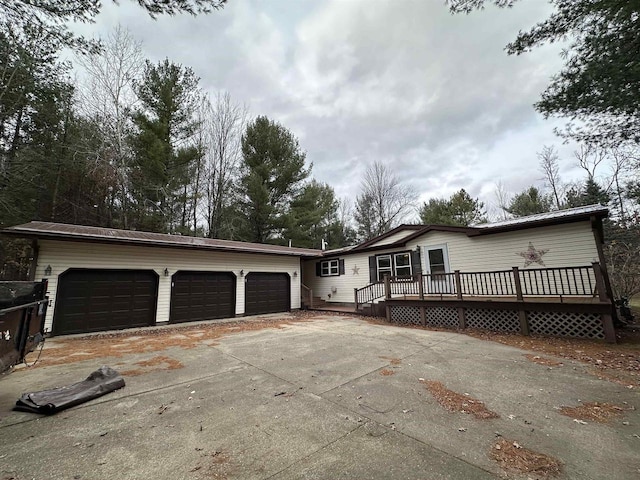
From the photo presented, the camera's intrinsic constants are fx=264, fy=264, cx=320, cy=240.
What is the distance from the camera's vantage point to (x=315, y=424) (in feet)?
8.76

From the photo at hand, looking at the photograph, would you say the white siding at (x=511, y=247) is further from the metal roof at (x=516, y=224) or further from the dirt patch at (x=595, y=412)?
the dirt patch at (x=595, y=412)

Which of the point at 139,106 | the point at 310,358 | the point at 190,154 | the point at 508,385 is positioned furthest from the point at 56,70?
the point at 508,385

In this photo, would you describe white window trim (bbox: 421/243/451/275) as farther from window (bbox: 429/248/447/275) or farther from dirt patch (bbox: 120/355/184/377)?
dirt patch (bbox: 120/355/184/377)

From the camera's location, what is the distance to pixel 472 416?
2.80 meters

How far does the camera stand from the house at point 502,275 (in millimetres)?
6484

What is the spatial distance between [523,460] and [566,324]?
19.9 ft

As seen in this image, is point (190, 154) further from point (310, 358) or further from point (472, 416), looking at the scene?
point (472, 416)

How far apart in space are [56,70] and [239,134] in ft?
31.3

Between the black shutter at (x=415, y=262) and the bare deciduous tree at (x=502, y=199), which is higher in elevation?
the bare deciduous tree at (x=502, y=199)

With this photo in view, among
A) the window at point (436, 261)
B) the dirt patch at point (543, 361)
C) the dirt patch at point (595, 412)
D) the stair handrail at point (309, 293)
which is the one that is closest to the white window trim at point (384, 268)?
the window at point (436, 261)

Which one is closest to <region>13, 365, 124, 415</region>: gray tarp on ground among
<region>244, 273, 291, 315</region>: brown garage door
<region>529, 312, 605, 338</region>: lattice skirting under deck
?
<region>244, 273, 291, 315</region>: brown garage door

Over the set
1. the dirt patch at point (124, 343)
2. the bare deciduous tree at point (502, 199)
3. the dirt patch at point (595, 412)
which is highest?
the bare deciduous tree at point (502, 199)

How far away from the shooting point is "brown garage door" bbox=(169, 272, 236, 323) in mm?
10344

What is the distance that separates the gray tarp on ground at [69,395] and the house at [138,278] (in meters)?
6.28
